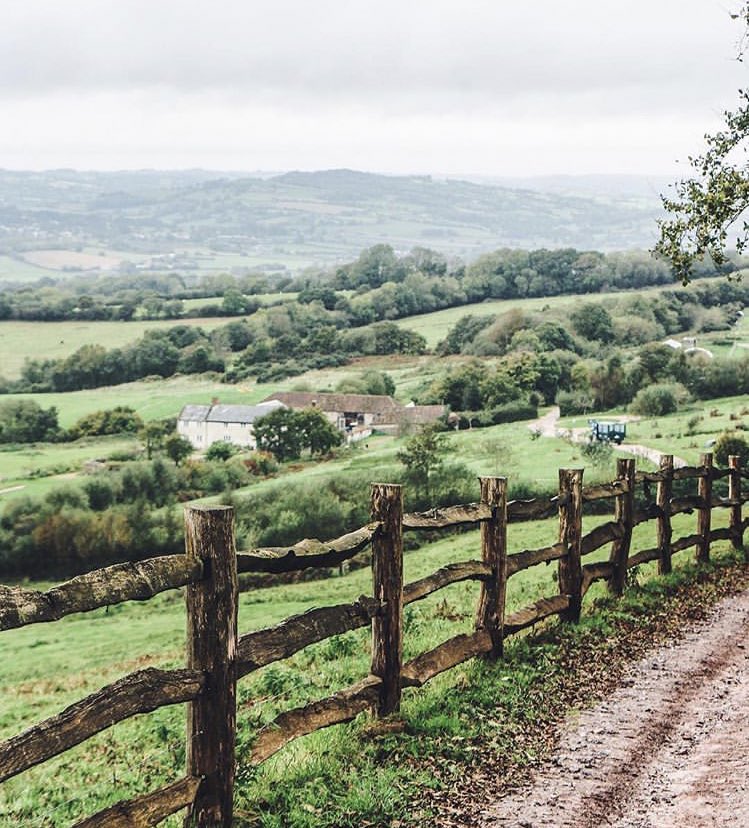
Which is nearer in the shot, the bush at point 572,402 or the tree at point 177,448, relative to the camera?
the bush at point 572,402

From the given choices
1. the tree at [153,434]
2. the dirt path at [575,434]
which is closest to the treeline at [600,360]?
the dirt path at [575,434]

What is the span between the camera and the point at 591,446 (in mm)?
38125

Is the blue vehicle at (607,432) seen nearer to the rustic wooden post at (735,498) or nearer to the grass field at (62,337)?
the rustic wooden post at (735,498)

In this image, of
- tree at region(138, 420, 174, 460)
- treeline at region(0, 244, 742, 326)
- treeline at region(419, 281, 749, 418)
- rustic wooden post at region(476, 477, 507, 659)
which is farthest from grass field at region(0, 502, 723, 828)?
tree at region(138, 420, 174, 460)

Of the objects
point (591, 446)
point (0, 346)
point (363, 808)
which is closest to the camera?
point (363, 808)

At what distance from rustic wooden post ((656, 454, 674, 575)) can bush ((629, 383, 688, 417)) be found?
2472 cm

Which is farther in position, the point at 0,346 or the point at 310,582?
the point at 0,346

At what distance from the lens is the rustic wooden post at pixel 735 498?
1577cm

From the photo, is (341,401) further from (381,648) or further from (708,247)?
(381,648)

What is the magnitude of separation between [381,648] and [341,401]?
56.5 meters

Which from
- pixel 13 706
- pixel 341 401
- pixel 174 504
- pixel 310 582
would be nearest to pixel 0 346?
pixel 174 504

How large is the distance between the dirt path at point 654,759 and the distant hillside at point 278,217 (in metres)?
94.2

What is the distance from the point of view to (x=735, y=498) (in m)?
15.8

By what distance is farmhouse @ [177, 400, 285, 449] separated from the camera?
214ft
